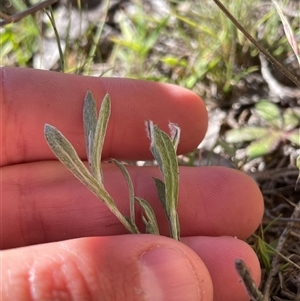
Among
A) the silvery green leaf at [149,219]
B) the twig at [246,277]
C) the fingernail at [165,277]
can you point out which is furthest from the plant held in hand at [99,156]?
the twig at [246,277]

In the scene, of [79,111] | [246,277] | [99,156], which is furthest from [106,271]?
[79,111]

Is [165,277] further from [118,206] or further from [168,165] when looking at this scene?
[118,206]

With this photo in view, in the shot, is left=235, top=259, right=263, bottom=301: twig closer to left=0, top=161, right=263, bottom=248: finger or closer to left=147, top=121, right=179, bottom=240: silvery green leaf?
left=147, top=121, right=179, bottom=240: silvery green leaf

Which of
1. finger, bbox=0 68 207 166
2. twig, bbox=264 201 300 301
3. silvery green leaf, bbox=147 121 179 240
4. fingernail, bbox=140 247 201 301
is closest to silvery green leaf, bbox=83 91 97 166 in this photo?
silvery green leaf, bbox=147 121 179 240

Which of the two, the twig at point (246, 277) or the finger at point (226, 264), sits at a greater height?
the twig at point (246, 277)

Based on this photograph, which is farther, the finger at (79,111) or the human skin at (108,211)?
the finger at (79,111)

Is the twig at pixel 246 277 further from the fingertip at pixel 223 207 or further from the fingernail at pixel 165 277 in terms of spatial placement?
the fingertip at pixel 223 207

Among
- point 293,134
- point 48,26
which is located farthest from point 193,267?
point 48,26
